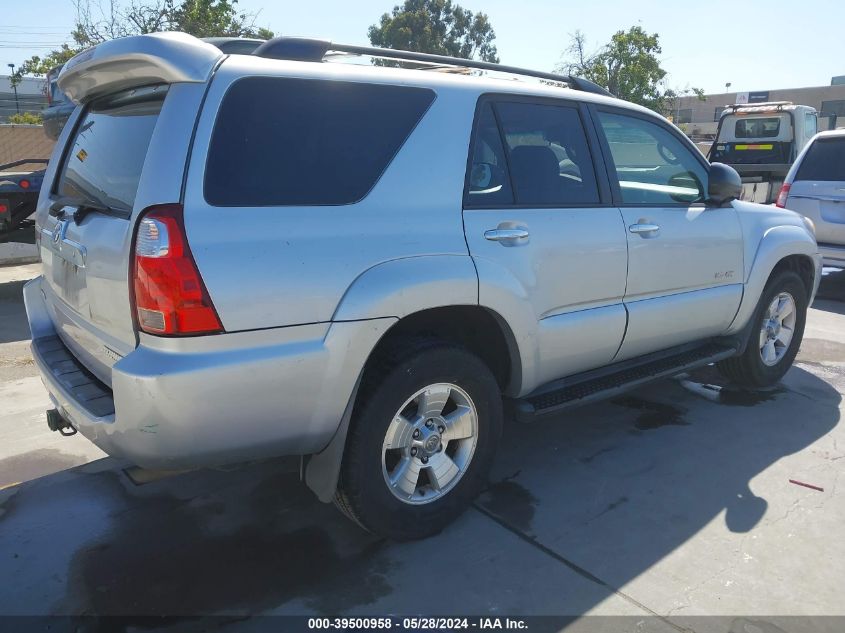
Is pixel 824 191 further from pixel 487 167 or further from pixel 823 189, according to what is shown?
pixel 487 167

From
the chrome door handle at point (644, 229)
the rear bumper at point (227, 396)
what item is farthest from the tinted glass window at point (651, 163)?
the rear bumper at point (227, 396)

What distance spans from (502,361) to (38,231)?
2.41m

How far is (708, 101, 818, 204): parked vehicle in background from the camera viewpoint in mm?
15289

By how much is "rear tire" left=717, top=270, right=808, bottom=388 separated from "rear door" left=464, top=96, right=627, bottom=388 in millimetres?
1631

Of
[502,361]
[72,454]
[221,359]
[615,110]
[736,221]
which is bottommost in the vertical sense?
[72,454]

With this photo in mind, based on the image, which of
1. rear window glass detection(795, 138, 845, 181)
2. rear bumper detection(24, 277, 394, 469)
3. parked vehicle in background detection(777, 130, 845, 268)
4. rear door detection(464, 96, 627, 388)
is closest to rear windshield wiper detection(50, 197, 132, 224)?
rear bumper detection(24, 277, 394, 469)

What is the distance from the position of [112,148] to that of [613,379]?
2704 millimetres

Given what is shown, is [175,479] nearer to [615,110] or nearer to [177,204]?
[177,204]

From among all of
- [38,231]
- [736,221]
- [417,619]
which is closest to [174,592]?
[417,619]

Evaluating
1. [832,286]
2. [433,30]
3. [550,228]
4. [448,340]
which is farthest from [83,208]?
[433,30]

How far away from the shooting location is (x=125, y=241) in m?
2.41

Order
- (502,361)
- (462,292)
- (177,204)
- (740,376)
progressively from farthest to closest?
(740,376)
(502,361)
(462,292)
(177,204)

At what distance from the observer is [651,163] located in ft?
13.6

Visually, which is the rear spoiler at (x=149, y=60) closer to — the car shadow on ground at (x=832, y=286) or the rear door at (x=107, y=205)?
the rear door at (x=107, y=205)
